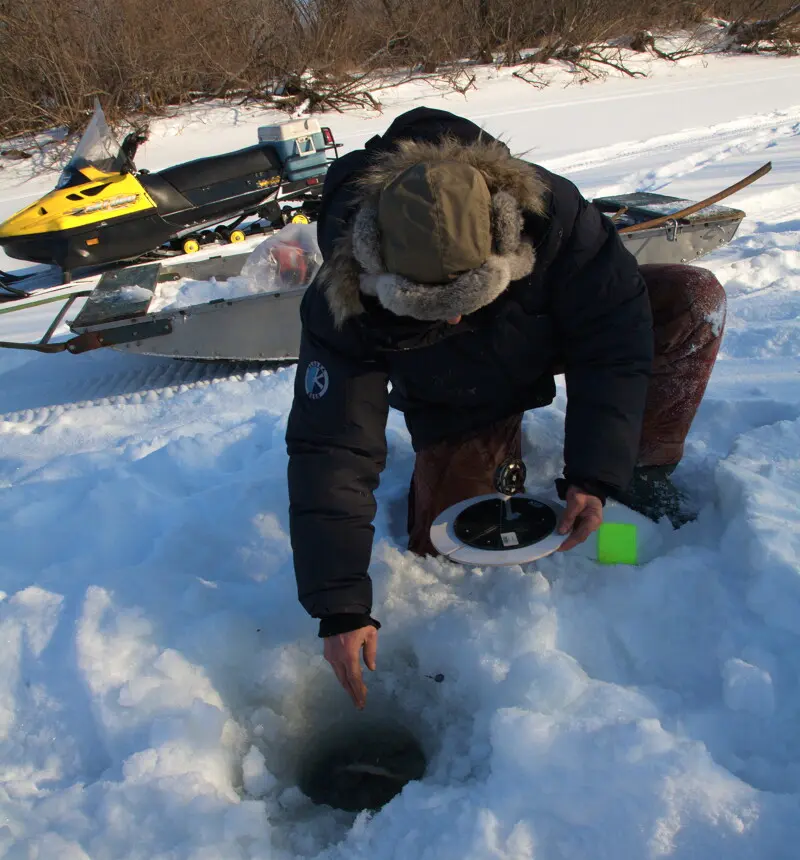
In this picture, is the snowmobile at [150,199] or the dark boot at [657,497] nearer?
the dark boot at [657,497]

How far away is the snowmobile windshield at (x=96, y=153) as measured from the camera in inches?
236

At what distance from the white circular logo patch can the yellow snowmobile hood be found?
5043 millimetres

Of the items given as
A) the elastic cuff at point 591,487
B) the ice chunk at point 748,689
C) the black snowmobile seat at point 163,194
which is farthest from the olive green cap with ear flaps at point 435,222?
the black snowmobile seat at point 163,194

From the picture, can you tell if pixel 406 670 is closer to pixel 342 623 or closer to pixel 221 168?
pixel 342 623

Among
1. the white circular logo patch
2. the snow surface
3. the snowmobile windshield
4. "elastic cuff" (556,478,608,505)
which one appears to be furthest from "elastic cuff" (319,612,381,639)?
the snowmobile windshield

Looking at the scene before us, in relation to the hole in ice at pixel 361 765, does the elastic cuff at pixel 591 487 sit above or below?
above

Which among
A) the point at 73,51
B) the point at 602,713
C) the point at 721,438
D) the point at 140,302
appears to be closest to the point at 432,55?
the point at 73,51

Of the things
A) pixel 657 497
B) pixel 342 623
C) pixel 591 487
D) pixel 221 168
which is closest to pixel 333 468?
pixel 342 623

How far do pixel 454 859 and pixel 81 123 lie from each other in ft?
38.8

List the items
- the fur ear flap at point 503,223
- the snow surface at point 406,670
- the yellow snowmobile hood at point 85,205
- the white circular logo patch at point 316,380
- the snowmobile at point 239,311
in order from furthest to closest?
the yellow snowmobile hood at point 85,205 → the snowmobile at point 239,311 → the white circular logo patch at point 316,380 → the fur ear flap at point 503,223 → the snow surface at point 406,670

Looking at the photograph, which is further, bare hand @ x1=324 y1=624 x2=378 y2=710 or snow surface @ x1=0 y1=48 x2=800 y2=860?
bare hand @ x1=324 y1=624 x2=378 y2=710

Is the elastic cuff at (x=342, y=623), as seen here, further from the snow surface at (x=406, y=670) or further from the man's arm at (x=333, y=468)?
the snow surface at (x=406, y=670)

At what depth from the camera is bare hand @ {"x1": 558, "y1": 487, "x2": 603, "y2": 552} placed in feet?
5.55

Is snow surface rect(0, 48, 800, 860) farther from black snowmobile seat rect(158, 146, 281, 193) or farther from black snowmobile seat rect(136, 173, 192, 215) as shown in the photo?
black snowmobile seat rect(158, 146, 281, 193)
